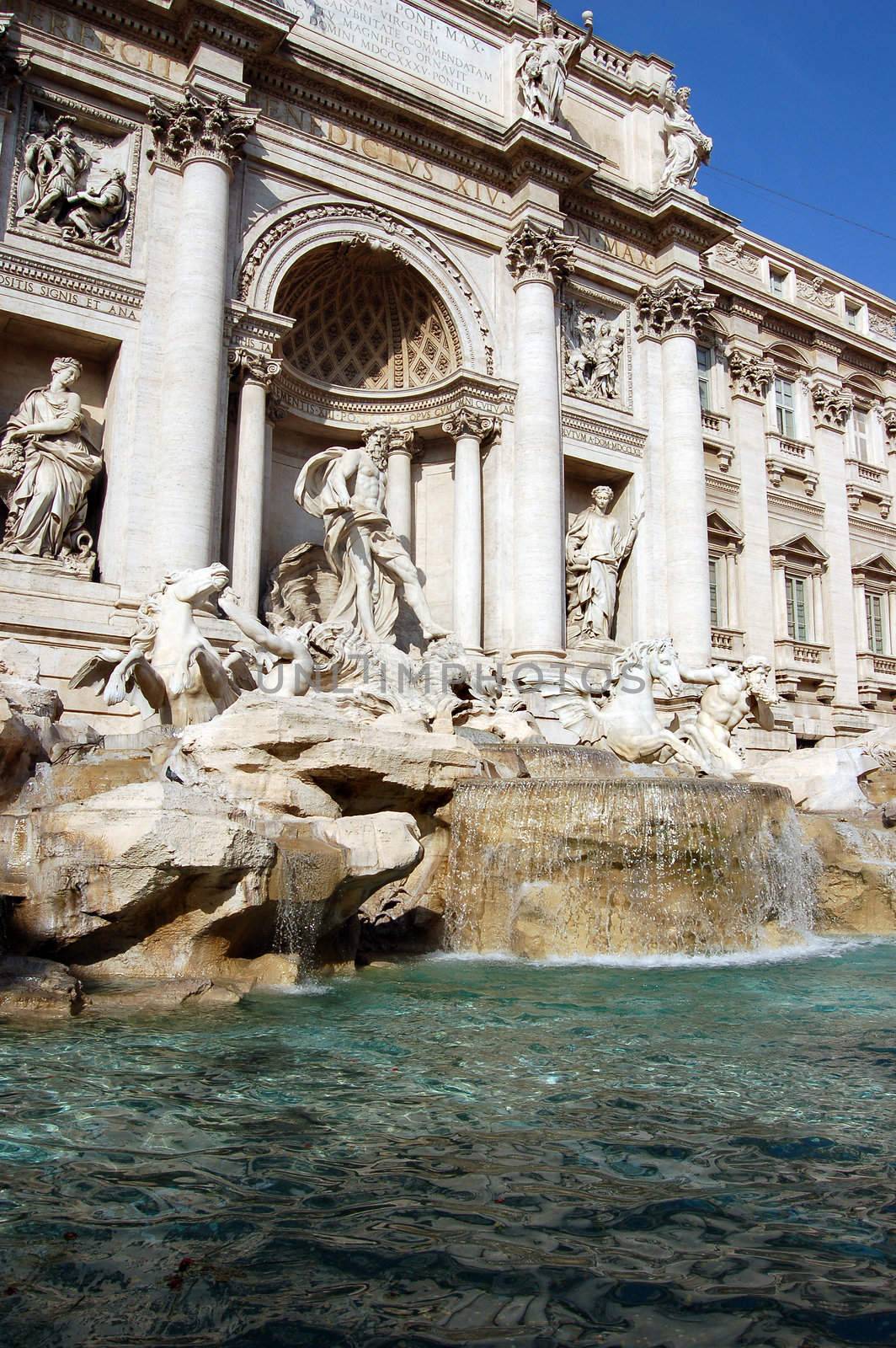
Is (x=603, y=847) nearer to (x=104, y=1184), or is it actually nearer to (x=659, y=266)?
(x=104, y=1184)

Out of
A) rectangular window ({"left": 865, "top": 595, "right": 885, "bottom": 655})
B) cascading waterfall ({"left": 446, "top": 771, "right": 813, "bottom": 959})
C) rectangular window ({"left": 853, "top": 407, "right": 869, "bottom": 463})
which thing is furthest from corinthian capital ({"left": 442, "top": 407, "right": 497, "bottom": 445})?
rectangular window ({"left": 853, "top": 407, "right": 869, "bottom": 463})

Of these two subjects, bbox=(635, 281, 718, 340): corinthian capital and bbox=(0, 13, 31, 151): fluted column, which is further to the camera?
bbox=(635, 281, 718, 340): corinthian capital

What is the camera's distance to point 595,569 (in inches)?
774

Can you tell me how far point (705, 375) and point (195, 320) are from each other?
12.9 m

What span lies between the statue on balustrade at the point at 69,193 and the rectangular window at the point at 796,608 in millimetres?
15793

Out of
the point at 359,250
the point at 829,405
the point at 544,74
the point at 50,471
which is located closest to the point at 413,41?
the point at 544,74

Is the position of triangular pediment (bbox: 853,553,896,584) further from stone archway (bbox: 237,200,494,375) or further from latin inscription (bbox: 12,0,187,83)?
latin inscription (bbox: 12,0,187,83)

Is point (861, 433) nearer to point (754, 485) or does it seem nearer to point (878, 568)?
point (878, 568)

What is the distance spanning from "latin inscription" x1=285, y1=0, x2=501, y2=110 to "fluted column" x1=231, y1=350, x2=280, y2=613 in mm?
6441

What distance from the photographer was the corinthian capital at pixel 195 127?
15086mm

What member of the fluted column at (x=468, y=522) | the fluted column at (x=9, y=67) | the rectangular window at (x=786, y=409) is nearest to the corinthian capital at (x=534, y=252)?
the fluted column at (x=468, y=522)

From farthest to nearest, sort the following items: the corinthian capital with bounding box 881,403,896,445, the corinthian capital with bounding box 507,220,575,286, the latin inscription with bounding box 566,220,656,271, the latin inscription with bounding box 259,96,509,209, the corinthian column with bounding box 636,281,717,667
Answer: the corinthian capital with bounding box 881,403,896,445
the latin inscription with bounding box 566,220,656,271
the corinthian column with bounding box 636,281,717,667
the corinthian capital with bounding box 507,220,575,286
the latin inscription with bounding box 259,96,509,209

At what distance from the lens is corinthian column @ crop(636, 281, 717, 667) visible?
1941 cm

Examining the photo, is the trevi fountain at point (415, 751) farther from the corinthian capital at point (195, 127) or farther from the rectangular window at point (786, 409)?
the rectangular window at point (786, 409)
